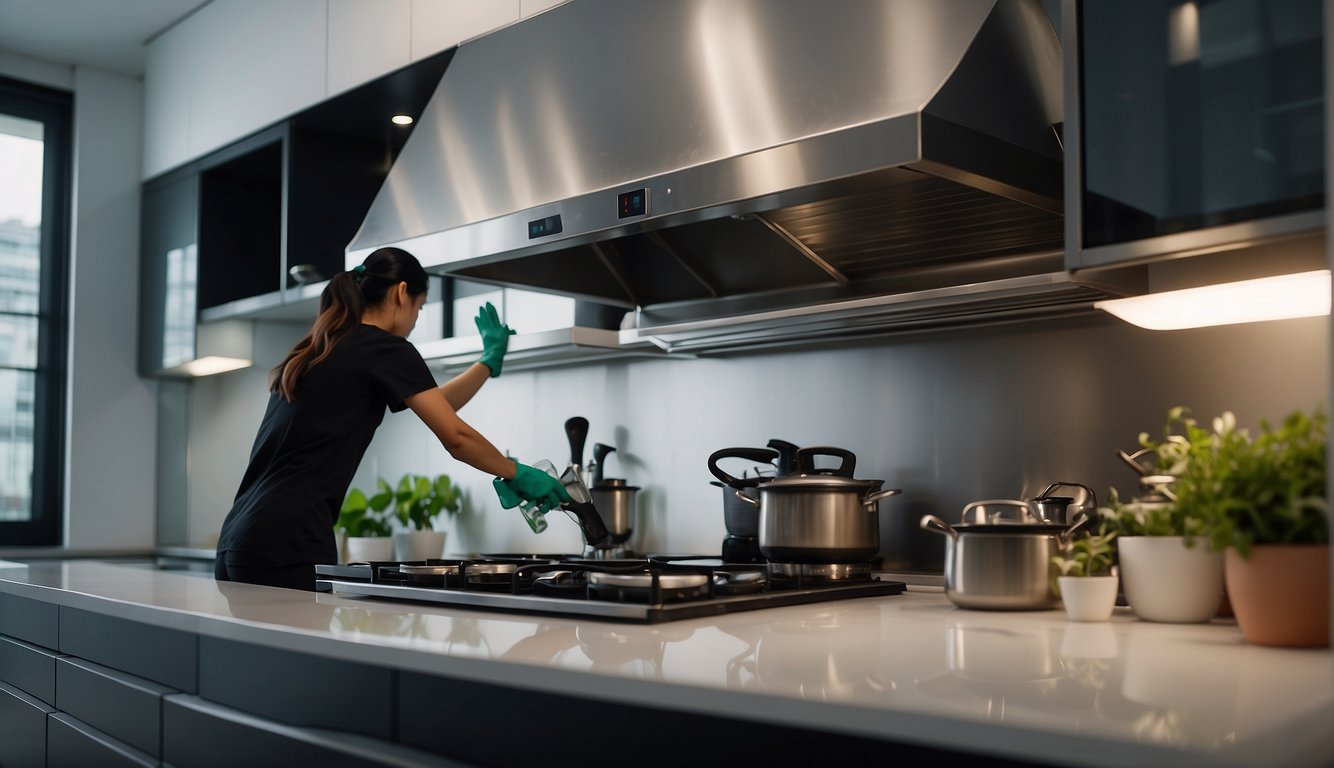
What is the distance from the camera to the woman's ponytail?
7.09ft

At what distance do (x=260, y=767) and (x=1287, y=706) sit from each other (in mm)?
1021

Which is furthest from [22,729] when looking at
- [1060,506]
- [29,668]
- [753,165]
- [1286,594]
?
[1286,594]

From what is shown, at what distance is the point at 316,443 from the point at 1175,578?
1528 mm

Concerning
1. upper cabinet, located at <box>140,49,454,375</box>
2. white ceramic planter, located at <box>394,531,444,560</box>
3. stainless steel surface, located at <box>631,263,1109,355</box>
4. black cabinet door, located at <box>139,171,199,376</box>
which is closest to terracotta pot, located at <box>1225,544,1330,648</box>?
stainless steel surface, located at <box>631,263,1109,355</box>

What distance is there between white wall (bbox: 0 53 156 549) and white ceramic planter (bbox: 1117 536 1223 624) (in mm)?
3659

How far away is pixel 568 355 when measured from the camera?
9.04 feet

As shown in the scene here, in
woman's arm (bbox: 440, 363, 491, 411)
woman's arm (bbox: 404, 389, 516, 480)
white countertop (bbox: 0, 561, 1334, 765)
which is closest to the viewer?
white countertop (bbox: 0, 561, 1334, 765)

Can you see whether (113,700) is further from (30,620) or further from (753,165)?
(753,165)

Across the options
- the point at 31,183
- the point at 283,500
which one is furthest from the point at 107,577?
the point at 31,183

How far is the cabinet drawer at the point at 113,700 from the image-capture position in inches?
57.9

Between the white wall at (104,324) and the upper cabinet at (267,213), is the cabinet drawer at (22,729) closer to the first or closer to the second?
the upper cabinet at (267,213)

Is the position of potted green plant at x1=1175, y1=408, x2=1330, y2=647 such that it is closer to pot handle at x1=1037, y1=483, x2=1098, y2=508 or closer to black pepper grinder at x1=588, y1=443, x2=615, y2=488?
pot handle at x1=1037, y1=483, x2=1098, y2=508

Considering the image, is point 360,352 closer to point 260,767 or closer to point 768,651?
point 260,767

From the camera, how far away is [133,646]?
160cm
